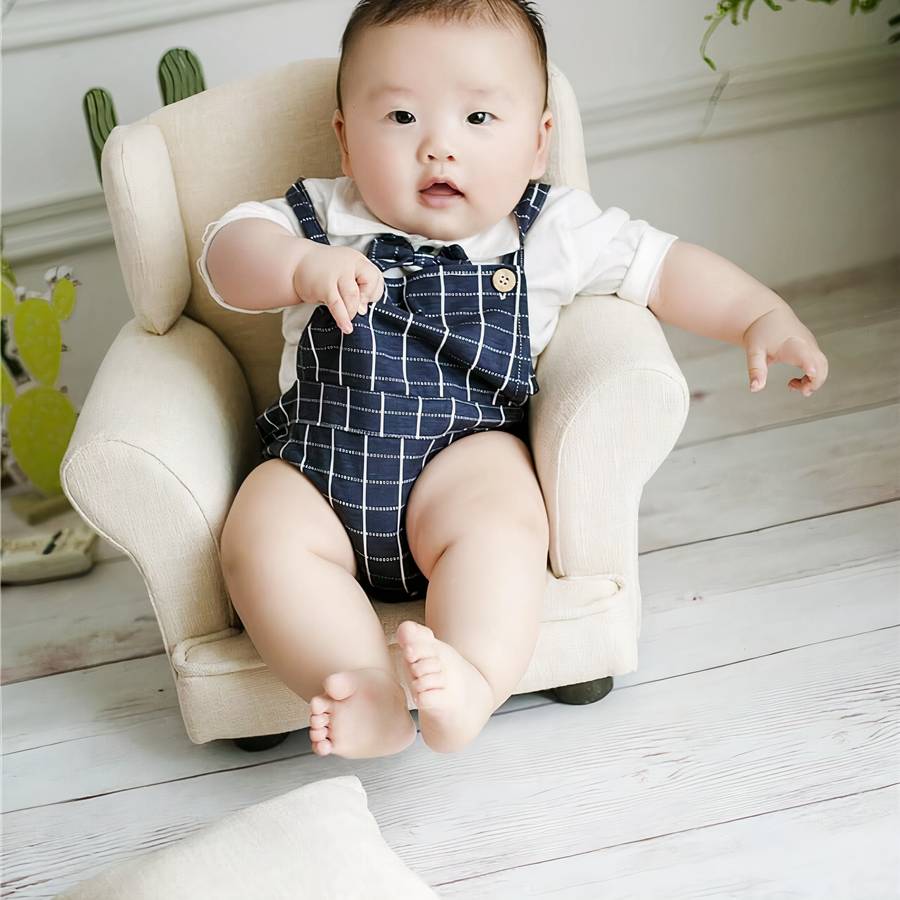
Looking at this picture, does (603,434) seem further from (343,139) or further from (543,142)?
(343,139)

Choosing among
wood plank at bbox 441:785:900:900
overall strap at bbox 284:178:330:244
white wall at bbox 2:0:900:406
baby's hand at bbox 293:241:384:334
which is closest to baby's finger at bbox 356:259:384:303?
baby's hand at bbox 293:241:384:334

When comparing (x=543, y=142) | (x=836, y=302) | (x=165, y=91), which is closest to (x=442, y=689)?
(x=543, y=142)

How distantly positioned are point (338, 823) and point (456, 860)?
25 centimetres

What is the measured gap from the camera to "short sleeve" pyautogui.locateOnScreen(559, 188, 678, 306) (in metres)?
1.51

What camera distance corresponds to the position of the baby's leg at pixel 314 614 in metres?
1.22

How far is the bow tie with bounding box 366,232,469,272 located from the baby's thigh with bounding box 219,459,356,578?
295 millimetres

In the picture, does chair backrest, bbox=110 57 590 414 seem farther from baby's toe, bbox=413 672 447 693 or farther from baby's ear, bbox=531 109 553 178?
baby's toe, bbox=413 672 447 693

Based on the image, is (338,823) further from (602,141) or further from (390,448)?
(602,141)

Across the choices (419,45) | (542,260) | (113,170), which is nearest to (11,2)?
(113,170)

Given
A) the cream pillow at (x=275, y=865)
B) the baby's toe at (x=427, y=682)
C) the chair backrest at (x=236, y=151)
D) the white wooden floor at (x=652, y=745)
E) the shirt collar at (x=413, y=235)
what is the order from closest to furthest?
1. the cream pillow at (x=275, y=865)
2. the baby's toe at (x=427, y=682)
3. the white wooden floor at (x=652, y=745)
4. the shirt collar at (x=413, y=235)
5. the chair backrest at (x=236, y=151)

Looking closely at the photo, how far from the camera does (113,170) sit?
1.56 m

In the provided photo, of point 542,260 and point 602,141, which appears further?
point 602,141

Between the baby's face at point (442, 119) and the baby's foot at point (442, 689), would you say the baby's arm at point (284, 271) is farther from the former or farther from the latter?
the baby's foot at point (442, 689)

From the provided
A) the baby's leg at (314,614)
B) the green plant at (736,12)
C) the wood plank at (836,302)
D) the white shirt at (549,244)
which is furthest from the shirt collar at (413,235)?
the wood plank at (836,302)
